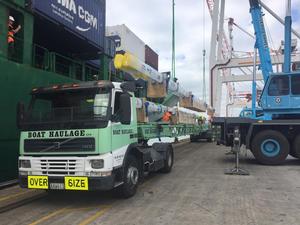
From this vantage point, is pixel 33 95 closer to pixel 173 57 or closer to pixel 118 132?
pixel 118 132

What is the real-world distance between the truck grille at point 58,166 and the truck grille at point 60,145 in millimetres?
178

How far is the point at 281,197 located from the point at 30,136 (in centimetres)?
526

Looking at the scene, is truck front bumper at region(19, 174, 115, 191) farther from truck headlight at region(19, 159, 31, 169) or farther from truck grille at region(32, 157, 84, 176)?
truck headlight at region(19, 159, 31, 169)

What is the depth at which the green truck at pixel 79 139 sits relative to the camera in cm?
674


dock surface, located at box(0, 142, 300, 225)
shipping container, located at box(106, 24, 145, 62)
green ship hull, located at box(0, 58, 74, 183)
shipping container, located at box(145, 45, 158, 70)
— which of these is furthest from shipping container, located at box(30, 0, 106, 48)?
shipping container, located at box(145, 45, 158, 70)

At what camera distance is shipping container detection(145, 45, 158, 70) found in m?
22.2

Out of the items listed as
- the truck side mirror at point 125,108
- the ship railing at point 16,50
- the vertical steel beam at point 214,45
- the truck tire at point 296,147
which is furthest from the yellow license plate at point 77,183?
the vertical steel beam at point 214,45

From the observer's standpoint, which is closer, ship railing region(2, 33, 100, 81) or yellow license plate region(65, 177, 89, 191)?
yellow license plate region(65, 177, 89, 191)

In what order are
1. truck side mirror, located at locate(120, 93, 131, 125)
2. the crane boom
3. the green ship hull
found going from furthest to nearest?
the crane boom
the green ship hull
truck side mirror, located at locate(120, 93, 131, 125)

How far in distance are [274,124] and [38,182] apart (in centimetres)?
907

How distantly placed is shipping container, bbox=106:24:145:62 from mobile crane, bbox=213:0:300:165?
7.57 metres

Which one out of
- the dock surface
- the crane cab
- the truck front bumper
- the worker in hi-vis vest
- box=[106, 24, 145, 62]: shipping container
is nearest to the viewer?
the dock surface

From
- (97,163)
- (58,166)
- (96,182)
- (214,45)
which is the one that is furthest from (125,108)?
(214,45)

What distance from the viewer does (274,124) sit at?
13117 mm
